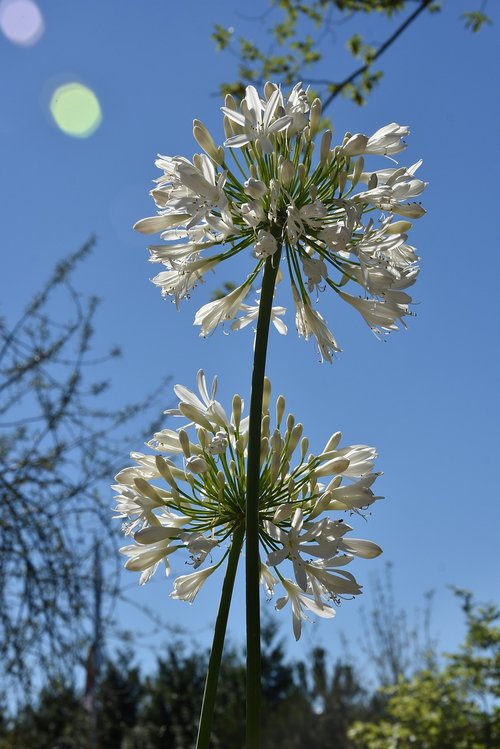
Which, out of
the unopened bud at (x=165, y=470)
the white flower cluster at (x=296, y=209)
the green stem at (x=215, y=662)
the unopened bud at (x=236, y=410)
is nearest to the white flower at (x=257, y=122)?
the white flower cluster at (x=296, y=209)

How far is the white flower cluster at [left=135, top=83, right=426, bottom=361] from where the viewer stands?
1737 millimetres

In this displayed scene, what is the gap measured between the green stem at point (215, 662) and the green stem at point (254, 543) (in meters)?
0.08

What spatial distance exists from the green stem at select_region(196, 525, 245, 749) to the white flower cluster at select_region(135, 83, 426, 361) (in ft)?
2.10

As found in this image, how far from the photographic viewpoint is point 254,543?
4.74ft

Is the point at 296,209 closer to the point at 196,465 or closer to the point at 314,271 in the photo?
the point at 314,271

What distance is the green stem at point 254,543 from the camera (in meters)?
1.36

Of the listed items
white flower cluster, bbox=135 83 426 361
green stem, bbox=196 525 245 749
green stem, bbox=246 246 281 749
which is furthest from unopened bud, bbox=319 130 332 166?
green stem, bbox=196 525 245 749

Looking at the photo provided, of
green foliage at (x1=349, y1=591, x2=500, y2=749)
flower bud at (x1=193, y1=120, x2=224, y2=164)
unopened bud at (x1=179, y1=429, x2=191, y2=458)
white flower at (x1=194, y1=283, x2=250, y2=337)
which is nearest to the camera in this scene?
unopened bud at (x1=179, y1=429, x2=191, y2=458)

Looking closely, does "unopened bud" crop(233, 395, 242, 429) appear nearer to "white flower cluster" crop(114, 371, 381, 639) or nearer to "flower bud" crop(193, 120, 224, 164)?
"white flower cluster" crop(114, 371, 381, 639)

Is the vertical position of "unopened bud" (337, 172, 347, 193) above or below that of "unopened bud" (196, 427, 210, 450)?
above

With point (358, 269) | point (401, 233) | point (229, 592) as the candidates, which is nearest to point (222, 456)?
point (229, 592)

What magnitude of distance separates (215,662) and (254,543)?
0.74 ft

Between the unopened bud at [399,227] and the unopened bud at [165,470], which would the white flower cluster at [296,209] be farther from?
the unopened bud at [165,470]

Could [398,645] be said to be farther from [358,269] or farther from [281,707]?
[358,269]
